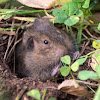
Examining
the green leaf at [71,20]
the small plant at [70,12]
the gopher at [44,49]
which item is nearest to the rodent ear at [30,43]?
the gopher at [44,49]

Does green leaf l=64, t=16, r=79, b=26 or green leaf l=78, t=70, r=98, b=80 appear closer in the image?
green leaf l=78, t=70, r=98, b=80

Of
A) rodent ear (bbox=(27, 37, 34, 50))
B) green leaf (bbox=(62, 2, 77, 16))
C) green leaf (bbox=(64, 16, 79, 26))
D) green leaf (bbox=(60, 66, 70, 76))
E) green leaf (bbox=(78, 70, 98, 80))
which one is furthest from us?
rodent ear (bbox=(27, 37, 34, 50))

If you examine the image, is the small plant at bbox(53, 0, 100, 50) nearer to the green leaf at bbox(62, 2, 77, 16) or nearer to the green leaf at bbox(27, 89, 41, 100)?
the green leaf at bbox(62, 2, 77, 16)

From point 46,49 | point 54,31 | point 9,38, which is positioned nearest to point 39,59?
point 46,49

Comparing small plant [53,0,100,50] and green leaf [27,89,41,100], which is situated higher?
small plant [53,0,100,50]

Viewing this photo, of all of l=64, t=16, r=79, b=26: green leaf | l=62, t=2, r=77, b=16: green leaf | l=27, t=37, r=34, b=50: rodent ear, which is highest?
l=62, t=2, r=77, b=16: green leaf

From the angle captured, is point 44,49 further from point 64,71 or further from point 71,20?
point 64,71

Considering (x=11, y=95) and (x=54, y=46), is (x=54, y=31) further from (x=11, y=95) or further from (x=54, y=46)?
(x=11, y=95)

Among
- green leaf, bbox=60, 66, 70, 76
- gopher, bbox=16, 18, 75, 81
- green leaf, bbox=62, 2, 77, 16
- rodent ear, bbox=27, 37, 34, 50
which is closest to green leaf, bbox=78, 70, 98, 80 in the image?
green leaf, bbox=60, 66, 70, 76

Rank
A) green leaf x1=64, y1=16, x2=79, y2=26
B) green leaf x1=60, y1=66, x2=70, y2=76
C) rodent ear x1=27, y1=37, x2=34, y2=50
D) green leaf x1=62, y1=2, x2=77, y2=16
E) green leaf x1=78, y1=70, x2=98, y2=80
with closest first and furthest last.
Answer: green leaf x1=78, y1=70, x2=98, y2=80
green leaf x1=60, y1=66, x2=70, y2=76
green leaf x1=64, y1=16, x2=79, y2=26
green leaf x1=62, y1=2, x2=77, y2=16
rodent ear x1=27, y1=37, x2=34, y2=50

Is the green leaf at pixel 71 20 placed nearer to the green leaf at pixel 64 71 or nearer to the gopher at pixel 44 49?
the gopher at pixel 44 49
